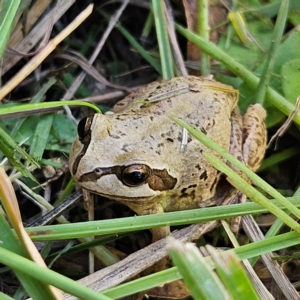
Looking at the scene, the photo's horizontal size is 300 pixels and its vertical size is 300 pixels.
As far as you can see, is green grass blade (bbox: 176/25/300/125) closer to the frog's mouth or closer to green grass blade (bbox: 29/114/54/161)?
the frog's mouth

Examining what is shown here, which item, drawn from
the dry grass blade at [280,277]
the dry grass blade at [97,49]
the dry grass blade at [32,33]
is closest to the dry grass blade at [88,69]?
the dry grass blade at [97,49]

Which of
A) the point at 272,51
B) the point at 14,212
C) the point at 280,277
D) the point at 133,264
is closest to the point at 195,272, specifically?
the point at 14,212

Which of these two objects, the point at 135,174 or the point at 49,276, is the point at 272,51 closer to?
the point at 135,174

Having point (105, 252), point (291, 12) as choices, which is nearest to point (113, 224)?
point (105, 252)

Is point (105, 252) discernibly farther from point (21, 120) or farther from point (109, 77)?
point (109, 77)

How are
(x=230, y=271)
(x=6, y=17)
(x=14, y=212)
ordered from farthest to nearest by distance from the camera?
(x=6, y=17) → (x=14, y=212) → (x=230, y=271)

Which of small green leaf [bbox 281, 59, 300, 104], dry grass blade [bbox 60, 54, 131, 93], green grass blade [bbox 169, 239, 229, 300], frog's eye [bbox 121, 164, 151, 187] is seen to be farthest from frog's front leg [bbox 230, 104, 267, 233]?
green grass blade [bbox 169, 239, 229, 300]

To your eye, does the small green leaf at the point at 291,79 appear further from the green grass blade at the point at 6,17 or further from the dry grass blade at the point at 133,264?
the green grass blade at the point at 6,17

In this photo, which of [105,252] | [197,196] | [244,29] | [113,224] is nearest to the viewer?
[113,224]
